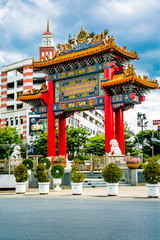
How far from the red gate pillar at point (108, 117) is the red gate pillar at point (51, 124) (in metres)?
6.38

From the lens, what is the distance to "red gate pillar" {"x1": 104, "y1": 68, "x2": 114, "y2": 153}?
2762cm

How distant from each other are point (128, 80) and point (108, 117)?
366cm

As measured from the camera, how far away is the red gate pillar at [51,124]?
31.8 metres

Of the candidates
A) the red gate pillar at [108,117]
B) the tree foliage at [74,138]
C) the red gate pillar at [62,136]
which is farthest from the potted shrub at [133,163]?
the tree foliage at [74,138]

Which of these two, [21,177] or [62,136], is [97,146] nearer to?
[62,136]

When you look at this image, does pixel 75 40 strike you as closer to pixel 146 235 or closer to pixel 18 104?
pixel 146 235

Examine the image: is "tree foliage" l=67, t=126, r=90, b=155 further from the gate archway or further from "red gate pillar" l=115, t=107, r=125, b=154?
"red gate pillar" l=115, t=107, r=125, b=154

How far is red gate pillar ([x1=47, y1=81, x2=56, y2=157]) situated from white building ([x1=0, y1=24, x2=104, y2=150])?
30.3 m

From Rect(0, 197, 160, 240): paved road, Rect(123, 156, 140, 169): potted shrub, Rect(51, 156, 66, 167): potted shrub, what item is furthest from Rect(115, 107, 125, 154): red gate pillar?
Rect(0, 197, 160, 240): paved road

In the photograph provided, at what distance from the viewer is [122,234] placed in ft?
23.4

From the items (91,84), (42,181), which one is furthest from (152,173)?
(91,84)

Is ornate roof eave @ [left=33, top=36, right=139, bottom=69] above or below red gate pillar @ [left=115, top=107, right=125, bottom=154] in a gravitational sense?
above

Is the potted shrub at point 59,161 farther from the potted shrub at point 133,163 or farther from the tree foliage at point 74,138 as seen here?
the tree foliage at point 74,138

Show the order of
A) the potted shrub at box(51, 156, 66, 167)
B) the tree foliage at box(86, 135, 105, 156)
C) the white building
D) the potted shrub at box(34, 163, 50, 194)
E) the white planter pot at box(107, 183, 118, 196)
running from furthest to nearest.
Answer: the white building < the tree foliage at box(86, 135, 105, 156) < the potted shrub at box(51, 156, 66, 167) < the potted shrub at box(34, 163, 50, 194) < the white planter pot at box(107, 183, 118, 196)
